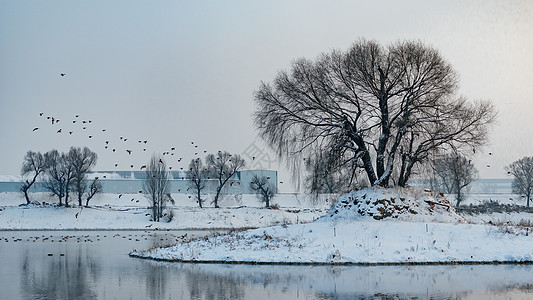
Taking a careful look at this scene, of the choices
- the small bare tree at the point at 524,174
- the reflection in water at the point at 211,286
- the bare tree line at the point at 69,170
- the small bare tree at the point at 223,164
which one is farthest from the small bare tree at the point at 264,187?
the reflection in water at the point at 211,286

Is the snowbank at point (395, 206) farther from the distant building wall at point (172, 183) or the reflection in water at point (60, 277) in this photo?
the distant building wall at point (172, 183)

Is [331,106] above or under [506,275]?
above

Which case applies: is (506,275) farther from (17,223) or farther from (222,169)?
(222,169)

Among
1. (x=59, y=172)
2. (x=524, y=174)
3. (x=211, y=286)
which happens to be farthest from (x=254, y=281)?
(x=524, y=174)

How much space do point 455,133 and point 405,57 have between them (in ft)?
17.9

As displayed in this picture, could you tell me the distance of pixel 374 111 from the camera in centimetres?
3656

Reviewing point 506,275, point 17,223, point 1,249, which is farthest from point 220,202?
point 506,275

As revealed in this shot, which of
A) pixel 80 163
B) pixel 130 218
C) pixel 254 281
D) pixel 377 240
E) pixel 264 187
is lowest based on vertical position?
pixel 130 218

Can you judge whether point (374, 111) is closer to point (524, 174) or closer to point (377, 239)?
point (377, 239)

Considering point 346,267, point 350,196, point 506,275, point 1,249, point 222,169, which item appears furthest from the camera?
point 222,169

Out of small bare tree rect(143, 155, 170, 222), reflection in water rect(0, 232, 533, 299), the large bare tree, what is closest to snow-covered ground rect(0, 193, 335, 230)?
small bare tree rect(143, 155, 170, 222)

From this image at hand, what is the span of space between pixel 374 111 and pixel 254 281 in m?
18.8

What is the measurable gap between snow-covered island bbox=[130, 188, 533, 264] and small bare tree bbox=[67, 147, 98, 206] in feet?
214

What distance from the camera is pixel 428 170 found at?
119 ft
